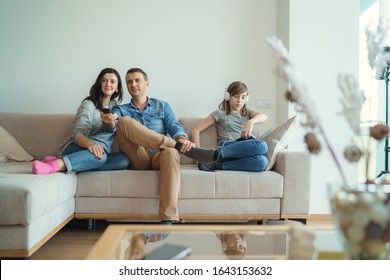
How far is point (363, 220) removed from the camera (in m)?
0.67

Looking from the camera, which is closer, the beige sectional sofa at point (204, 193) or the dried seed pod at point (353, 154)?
the dried seed pod at point (353, 154)

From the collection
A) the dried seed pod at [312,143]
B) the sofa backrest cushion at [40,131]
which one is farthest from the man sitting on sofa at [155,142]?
the dried seed pod at [312,143]

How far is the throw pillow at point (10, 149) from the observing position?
2.73 m

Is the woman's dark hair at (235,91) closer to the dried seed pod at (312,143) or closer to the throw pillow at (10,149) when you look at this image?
the throw pillow at (10,149)

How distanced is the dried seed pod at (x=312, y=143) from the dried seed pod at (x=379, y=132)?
131mm

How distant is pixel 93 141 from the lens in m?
2.46

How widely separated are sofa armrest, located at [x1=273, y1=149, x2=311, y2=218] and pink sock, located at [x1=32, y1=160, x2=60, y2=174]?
4.65 ft

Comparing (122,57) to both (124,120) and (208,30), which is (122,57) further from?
(124,120)

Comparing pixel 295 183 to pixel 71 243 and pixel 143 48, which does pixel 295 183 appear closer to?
pixel 71 243

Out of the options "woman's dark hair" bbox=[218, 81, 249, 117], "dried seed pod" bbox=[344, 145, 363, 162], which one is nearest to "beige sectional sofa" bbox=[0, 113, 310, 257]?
"woman's dark hair" bbox=[218, 81, 249, 117]

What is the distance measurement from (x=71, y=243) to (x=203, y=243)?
130 cm

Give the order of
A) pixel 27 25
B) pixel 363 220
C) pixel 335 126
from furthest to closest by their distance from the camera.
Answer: pixel 27 25 < pixel 335 126 < pixel 363 220
